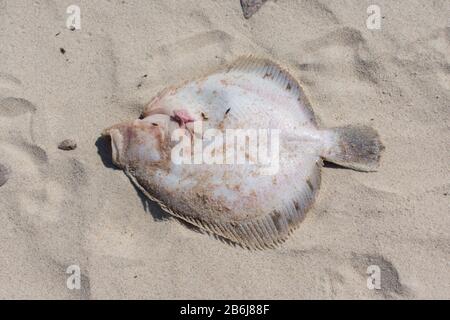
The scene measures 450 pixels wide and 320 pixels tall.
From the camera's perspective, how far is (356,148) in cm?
313

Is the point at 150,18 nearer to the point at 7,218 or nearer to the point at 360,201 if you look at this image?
the point at 7,218

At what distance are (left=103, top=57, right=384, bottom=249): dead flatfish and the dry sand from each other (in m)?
0.15

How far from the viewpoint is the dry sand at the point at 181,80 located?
10.2 feet

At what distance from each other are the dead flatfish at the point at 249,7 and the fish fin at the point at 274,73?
0.34 meters

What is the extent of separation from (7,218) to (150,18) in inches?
66.5

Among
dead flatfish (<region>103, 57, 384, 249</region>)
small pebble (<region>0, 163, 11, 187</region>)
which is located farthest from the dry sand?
dead flatfish (<region>103, 57, 384, 249</region>)

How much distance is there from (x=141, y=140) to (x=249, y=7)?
49.5 inches

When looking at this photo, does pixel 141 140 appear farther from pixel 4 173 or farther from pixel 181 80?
pixel 4 173

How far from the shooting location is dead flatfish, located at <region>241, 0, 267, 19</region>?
3316 millimetres
